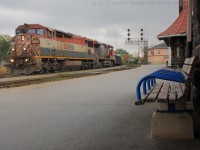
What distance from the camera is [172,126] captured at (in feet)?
16.2

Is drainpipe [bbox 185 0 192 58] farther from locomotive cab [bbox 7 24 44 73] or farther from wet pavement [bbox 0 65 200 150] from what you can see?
locomotive cab [bbox 7 24 44 73]

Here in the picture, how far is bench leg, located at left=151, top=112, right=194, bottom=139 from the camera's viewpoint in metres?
4.90

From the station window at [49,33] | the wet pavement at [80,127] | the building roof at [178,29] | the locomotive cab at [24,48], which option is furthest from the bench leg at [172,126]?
the station window at [49,33]

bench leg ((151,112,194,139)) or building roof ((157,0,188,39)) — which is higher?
building roof ((157,0,188,39))

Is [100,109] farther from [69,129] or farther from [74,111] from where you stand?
[69,129]

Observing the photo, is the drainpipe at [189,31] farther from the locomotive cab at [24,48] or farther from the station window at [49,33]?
the station window at [49,33]

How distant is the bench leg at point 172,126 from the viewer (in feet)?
16.1

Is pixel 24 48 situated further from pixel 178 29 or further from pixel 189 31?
pixel 189 31

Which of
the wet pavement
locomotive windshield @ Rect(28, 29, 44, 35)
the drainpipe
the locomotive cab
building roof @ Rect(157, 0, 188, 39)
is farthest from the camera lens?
locomotive windshield @ Rect(28, 29, 44, 35)

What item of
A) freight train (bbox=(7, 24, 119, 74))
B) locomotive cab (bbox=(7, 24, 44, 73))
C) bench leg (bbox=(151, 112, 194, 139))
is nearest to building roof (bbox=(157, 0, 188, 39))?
freight train (bbox=(7, 24, 119, 74))

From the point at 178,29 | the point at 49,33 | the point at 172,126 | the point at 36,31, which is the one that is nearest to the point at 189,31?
the point at 172,126

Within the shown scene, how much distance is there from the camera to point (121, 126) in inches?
231

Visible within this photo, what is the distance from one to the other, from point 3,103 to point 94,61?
107 feet

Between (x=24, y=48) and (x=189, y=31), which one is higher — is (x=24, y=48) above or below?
above
